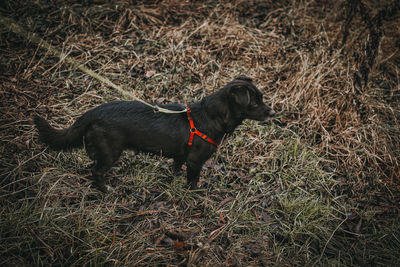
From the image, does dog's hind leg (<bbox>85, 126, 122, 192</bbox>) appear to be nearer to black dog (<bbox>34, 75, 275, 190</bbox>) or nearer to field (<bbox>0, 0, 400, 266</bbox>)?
black dog (<bbox>34, 75, 275, 190</bbox>)

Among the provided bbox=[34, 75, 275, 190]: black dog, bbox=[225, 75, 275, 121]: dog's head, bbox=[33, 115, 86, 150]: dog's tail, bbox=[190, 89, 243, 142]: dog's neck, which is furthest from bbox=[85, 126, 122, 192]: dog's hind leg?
bbox=[225, 75, 275, 121]: dog's head

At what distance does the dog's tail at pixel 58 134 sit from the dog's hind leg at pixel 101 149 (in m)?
0.11

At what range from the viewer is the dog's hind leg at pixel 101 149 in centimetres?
273

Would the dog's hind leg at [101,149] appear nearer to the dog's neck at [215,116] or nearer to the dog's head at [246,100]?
the dog's neck at [215,116]

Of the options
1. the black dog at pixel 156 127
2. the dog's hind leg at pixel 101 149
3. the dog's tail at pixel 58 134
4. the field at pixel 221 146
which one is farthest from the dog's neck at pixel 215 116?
the dog's tail at pixel 58 134

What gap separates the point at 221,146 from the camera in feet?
13.0

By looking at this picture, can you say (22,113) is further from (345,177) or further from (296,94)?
(345,177)

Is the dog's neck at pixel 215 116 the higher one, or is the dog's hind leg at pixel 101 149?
the dog's neck at pixel 215 116

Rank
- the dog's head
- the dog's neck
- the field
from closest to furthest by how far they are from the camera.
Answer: the field < the dog's head < the dog's neck

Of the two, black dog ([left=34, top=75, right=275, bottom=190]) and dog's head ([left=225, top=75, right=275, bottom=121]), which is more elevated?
dog's head ([left=225, top=75, right=275, bottom=121])

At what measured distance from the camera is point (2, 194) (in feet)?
8.73

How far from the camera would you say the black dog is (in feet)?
8.99

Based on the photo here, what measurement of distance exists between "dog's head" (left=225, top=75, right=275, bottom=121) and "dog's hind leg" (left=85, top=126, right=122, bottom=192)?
1.47 metres

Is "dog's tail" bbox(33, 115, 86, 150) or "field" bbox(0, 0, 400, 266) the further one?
"dog's tail" bbox(33, 115, 86, 150)
